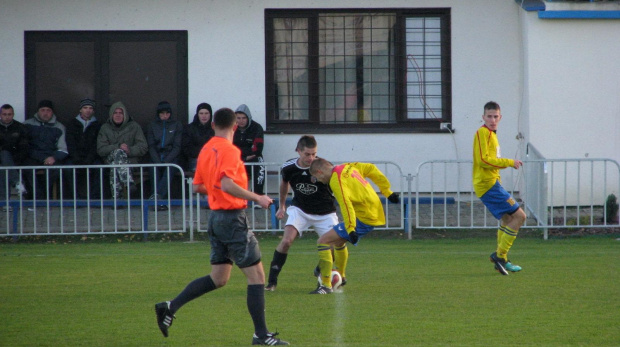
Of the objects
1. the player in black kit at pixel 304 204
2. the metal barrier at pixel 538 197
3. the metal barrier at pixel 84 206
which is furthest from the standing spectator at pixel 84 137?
the player in black kit at pixel 304 204

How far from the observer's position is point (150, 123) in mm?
14844

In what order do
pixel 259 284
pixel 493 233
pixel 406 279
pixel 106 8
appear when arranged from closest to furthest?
pixel 259 284
pixel 406 279
pixel 493 233
pixel 106 8

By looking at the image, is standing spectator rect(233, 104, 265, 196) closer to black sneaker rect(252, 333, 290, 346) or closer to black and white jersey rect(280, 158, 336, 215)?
black and white jersey rect(280, 158, 336, 215)

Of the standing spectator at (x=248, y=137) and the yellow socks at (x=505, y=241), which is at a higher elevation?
the standing spectator at (x=248, y=137)

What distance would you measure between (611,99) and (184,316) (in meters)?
9.45

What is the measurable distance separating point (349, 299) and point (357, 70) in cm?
777

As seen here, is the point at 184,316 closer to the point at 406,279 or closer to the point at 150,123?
the point at 406,279

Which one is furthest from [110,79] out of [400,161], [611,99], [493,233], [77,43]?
[611,99]

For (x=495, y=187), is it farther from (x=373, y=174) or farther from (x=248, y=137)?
(x=248, y=137)

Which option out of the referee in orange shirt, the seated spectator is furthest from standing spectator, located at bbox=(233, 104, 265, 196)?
the referee in orange shirt

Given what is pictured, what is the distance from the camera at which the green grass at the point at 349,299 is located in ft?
22.1

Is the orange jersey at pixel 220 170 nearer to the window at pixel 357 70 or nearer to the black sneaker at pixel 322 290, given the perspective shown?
the black sneaker at pixel 322 290

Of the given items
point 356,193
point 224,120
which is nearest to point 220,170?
point 224,120

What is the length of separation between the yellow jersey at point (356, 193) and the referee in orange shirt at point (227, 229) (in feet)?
6.36
